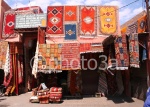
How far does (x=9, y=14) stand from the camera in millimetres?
14133

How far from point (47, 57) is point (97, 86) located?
3.71m

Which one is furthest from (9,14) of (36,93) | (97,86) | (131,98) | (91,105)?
(131,98)

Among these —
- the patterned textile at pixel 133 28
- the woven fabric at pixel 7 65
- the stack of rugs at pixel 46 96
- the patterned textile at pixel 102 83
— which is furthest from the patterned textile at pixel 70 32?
the woven fabric at pixel 7 65

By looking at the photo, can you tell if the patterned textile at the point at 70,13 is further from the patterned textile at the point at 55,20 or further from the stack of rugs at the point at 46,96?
the stack of rugs at the point at 46,96

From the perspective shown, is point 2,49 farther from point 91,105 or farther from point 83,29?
point 91,105

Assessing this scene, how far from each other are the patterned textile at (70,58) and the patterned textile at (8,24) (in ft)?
14.5

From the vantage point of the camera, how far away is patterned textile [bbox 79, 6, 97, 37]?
41.4 ft

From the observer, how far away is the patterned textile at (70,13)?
12.8 meters

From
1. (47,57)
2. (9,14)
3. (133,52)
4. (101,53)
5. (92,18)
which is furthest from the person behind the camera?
(9,14)

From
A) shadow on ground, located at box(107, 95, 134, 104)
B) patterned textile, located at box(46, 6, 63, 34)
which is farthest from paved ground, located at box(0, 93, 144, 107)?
patterned textile, located at box(46, 6, 63, 34)

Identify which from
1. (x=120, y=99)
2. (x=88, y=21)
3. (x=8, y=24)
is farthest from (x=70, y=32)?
(x=120, y=99)

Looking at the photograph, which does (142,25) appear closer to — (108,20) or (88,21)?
(108,20)

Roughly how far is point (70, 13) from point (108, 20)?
229 cm

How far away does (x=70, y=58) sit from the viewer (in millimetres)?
11102
